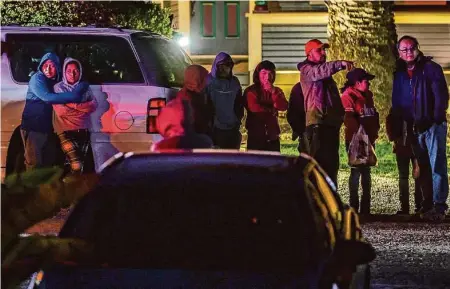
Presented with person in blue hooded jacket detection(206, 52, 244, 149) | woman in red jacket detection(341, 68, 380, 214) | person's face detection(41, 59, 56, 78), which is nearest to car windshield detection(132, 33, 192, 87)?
person in blue hooded jacket detection(206, 52, 244, 149)

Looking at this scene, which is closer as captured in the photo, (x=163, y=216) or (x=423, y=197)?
(x=163, y=216)

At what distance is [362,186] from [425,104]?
1123 mm

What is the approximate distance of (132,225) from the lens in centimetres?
582

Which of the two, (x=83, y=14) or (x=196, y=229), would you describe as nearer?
(x=196, y=229)

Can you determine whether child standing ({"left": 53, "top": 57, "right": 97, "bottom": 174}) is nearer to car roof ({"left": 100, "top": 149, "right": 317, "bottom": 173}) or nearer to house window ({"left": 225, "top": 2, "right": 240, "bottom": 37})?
car roof ({"left": 100, "top": 149, "right": 317, "bottom": 173})

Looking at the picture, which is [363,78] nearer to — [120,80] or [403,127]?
[403,127]

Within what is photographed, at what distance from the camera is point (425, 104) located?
1160 cm

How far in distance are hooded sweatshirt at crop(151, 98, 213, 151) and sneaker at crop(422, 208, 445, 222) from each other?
418 cm

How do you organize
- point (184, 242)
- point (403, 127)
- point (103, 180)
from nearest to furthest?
point (184, 242)
point (103, 180)
point (403, 127)

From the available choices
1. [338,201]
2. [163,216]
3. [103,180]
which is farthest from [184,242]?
[338,201]

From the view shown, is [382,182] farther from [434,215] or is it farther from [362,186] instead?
[434,215]

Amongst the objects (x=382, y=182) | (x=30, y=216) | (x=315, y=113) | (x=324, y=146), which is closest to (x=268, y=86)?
(x=315, y=113)

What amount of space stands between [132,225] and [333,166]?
624cm

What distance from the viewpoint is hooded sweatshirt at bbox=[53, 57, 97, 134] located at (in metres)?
12.1
